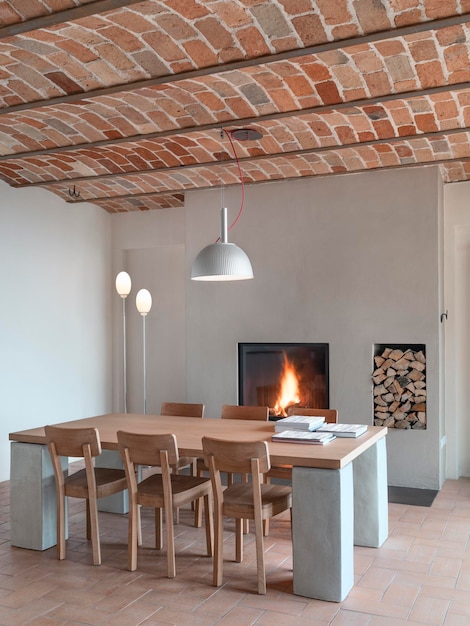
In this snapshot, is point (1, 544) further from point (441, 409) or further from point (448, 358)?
point (448, 358)

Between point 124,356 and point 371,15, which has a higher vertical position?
point 371,15

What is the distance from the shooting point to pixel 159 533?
425 cm

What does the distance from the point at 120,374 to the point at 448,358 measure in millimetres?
3767

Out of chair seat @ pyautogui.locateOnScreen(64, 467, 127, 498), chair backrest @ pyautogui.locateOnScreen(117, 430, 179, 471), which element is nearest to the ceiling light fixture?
chair backrest @ pyautogui.locateOnScreen(117, 430, 179, 471)

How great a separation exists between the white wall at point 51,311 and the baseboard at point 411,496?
353cm

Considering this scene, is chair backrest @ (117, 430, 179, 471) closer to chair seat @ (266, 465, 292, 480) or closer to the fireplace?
chair seat @ (266, 465, 292, 480)

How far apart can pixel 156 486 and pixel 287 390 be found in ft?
8.37

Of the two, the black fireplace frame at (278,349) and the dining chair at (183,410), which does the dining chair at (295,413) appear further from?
the black fireplace frame at (278,349)

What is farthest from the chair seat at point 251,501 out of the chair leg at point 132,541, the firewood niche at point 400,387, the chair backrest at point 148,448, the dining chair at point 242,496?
the firewood niche at point 400,387

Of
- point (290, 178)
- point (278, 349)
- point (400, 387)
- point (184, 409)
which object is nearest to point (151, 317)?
point (278, 349)

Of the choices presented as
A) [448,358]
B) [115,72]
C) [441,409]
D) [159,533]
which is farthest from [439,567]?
[115,72]

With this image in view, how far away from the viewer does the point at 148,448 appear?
3.75 meters

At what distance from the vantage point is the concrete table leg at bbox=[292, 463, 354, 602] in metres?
3.39

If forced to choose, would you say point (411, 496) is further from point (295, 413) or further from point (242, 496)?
point (242, 496)
